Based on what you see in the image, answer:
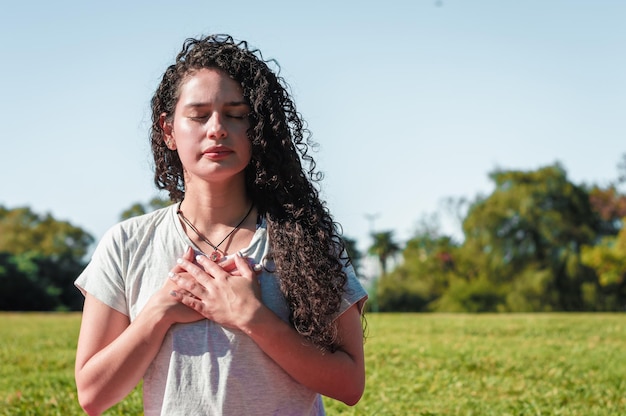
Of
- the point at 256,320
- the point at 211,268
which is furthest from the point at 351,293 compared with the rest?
the point at 211,268

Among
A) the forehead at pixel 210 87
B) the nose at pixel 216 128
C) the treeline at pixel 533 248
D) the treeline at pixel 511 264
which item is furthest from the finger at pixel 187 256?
the treeline at pixel 533 248

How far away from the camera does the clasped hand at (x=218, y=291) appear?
8.53ft

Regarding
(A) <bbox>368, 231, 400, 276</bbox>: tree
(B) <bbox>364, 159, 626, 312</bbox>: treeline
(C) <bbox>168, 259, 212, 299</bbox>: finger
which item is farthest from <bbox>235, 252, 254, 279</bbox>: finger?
(A) <bbox>368, 231, 400, 276</bbox>: tree

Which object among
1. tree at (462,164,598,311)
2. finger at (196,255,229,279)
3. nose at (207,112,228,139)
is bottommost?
finger at (196,255,229,279)

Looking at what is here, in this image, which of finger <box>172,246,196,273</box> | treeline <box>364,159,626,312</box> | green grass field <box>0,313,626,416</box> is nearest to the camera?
finger <box>172,246,196,273</box>

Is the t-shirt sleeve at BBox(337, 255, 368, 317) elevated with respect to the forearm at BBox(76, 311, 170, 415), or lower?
elevated

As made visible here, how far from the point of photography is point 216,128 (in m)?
2.69

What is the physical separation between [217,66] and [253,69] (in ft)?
0.41

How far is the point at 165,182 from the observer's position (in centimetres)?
312

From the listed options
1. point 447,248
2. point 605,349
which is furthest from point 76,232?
point 605,349

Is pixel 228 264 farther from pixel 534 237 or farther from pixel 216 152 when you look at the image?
pixel 534 237

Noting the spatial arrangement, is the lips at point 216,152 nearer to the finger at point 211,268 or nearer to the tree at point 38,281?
the finger at point 211,268

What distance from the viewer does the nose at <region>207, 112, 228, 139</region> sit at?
106 inches

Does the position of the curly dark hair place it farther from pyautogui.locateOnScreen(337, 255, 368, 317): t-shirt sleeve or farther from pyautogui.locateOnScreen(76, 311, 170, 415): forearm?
pyautogui.locateOnScreen(76, 311, 170, 415): forearm
